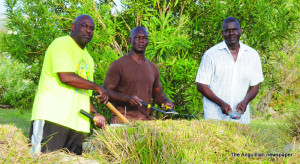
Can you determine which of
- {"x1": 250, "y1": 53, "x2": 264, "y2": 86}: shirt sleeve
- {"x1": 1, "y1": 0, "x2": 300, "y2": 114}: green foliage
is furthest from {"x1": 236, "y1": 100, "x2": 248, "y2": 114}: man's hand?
{"x1": 1, "y1": 0, "x2": 300, "y2": 114}: green foliage

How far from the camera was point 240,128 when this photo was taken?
2.71m

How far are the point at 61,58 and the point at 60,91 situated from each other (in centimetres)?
28

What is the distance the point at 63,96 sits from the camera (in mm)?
3273

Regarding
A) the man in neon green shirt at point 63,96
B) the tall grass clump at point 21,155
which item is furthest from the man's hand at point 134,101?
the tall grass clump at point 21,155

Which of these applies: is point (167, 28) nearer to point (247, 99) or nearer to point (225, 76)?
point (225, 76)

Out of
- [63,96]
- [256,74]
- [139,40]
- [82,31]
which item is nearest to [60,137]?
[63,96]

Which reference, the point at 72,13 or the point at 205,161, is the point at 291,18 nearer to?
the point at 72,13

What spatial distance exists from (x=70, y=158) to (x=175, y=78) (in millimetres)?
3419

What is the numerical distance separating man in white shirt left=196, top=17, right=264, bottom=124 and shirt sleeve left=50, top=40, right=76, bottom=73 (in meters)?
1.42

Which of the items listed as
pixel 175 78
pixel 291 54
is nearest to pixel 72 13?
pixel 175 78

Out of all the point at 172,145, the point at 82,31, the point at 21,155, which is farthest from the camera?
the point at 82,31

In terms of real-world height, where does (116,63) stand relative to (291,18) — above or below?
below

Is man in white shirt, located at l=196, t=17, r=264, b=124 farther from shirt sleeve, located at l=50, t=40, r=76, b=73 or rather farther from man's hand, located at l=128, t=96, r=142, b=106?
shirt sleeve, located at l=50, t=40, r=76, b=73

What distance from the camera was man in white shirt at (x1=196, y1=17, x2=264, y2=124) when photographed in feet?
13.2
